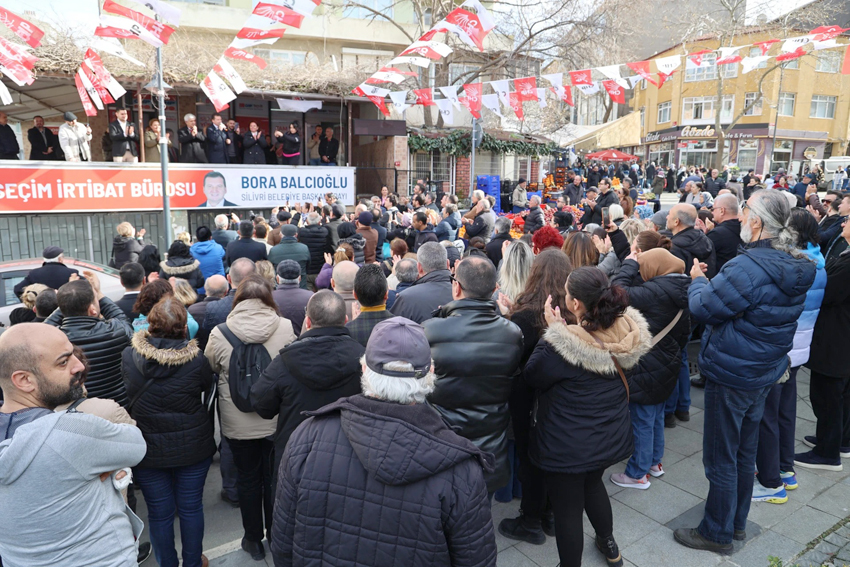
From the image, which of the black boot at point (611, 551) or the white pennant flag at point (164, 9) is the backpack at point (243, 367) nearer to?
the black boot at point (611, 551)

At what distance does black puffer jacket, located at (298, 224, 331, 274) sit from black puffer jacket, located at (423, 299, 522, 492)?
530 cm

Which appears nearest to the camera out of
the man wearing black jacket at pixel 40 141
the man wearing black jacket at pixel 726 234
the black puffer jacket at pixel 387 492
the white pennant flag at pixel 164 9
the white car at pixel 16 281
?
the black puffer jacket at pixel 387 492

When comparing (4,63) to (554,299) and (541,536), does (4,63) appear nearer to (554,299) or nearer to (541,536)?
(554,299)

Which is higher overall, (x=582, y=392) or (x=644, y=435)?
(x=582, y=392)

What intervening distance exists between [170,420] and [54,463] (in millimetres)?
1335

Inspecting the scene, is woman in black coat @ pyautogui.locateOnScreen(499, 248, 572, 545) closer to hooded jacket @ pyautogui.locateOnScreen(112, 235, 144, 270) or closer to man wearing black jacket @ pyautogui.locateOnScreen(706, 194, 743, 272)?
man wearing black jacket @ pyautogui.locateOnScreen(706, 194, 743, 272)

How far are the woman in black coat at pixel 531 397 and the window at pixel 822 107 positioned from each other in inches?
1883

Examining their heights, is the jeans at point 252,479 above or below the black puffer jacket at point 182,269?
below

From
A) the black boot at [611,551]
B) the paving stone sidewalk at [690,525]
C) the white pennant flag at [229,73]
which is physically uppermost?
the white pennant flag at [229,73]

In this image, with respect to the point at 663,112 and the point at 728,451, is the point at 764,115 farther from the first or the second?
the point at 728,451

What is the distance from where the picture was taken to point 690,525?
3.80 m

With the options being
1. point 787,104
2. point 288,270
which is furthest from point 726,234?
point 787,104

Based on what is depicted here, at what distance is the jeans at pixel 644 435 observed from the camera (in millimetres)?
4176

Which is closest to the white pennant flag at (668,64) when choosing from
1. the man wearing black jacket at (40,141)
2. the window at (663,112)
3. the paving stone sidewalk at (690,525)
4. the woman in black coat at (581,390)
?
the paving stone sidewalk at (690,525)
